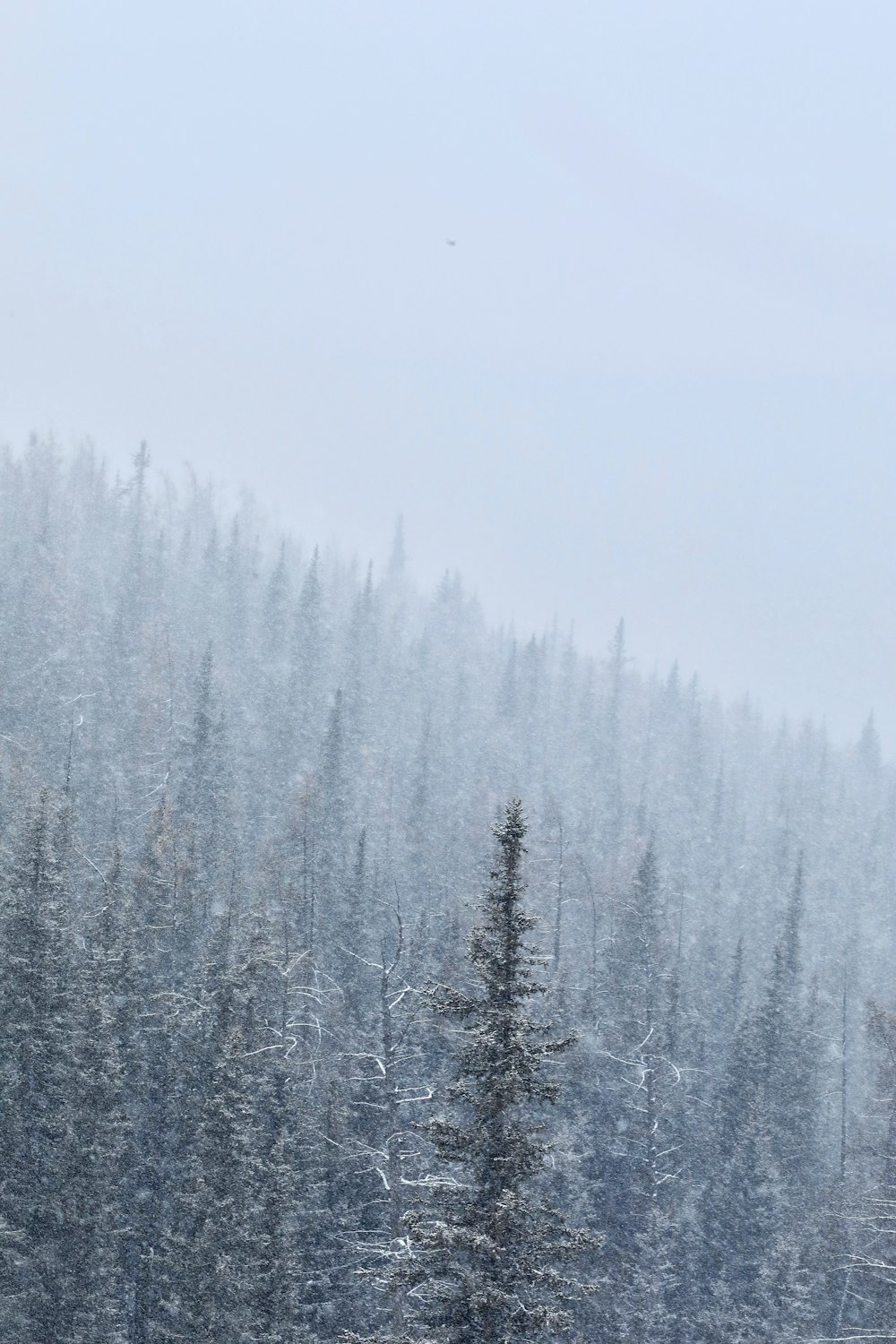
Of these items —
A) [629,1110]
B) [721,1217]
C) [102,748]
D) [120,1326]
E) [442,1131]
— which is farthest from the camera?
[102,748]

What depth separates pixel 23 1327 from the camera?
3203 cm

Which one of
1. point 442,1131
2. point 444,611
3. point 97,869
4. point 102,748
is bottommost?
point 442,1131

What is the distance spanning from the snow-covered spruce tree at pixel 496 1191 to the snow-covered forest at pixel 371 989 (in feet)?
0.39

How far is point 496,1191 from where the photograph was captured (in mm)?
14742

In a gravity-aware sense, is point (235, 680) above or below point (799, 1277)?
above

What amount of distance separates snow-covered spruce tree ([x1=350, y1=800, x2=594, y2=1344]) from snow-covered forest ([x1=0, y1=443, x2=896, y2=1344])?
0.12m

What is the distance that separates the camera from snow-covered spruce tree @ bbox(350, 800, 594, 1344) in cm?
1417

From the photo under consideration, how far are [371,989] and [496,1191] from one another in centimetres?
5054

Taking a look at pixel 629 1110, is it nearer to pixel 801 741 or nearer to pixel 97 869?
pixel 97 869

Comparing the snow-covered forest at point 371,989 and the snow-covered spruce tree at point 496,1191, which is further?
the snow-covered forest at point 371,989

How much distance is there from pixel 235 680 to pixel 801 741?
94.7 metres

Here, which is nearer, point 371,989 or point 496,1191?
point 496,1191

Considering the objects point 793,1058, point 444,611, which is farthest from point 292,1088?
point 444,611

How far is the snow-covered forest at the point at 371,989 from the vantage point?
3291cm
